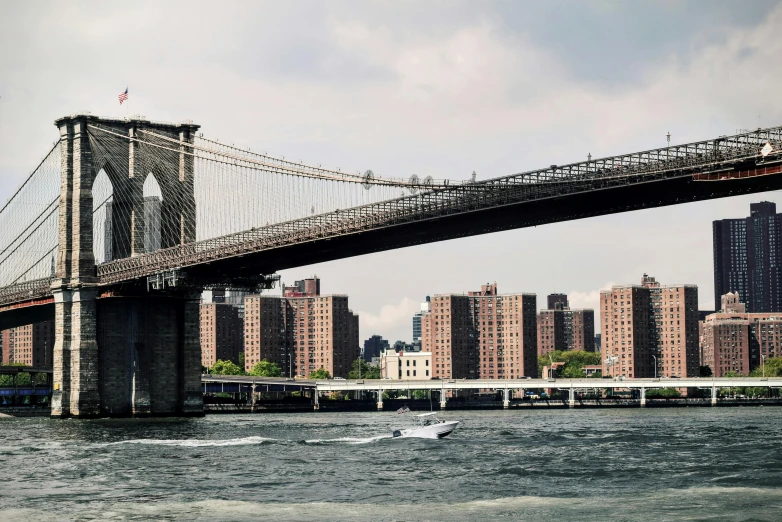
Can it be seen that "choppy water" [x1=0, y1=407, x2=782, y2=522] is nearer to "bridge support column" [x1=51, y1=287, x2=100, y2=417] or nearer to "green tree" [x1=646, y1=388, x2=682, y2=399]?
"bridge support column" [x1=51, y1=287, x2=100, y2=417]

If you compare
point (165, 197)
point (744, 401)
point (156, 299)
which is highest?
point (165, 197)

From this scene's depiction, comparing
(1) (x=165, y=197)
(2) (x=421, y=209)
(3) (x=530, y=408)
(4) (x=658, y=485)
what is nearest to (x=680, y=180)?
(2) (x=421, y=209)

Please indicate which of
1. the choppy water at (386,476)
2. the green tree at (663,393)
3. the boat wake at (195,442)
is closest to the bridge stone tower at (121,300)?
the choppy water at (386,476)

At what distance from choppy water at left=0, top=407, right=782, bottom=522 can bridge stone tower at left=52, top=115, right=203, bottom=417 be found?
14.5 meters

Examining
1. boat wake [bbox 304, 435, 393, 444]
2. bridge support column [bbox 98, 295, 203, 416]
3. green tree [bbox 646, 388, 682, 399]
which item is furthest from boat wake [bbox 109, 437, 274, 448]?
green tree [bbox 646, 388, 682, 399]

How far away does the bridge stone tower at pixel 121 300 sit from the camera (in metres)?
87.9

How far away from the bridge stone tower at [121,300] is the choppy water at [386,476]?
47.6 ft

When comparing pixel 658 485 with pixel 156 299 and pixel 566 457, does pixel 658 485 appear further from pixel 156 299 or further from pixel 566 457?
pixel 156 299

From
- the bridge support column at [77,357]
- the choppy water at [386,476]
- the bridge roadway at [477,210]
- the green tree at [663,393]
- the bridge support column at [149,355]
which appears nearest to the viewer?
the choppy water at [386,476]

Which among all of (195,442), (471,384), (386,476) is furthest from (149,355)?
(471,384)

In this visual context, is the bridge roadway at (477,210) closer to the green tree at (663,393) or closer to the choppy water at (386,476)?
the choppy water at (386,476)

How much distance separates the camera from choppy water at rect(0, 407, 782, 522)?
3838 cm

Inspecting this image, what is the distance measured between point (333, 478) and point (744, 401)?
13305 centimetres

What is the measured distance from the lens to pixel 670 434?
243ft
